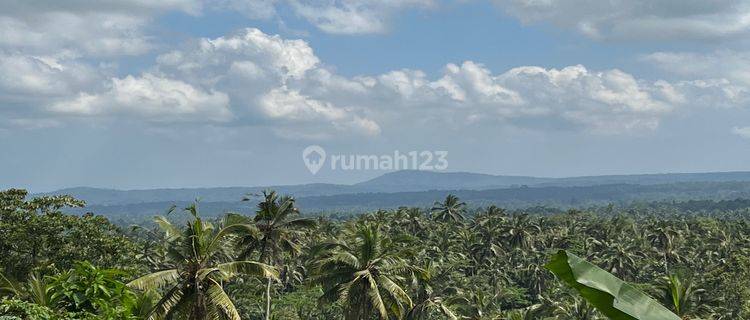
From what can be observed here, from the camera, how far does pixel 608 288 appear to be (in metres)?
5.24

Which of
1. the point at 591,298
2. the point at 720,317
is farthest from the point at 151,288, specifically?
the point at 720,317

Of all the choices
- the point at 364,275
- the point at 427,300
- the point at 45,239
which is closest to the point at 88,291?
the point at 45,239

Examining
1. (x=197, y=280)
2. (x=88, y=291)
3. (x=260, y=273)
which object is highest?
(x=88, y=291)

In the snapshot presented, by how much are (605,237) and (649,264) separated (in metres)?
26.1

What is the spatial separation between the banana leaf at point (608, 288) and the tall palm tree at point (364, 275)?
29630 mm

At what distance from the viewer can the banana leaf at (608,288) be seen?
526cm

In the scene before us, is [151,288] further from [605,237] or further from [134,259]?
[605,237]

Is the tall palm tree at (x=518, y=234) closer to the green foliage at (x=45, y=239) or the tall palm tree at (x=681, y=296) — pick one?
the tall palm tree at (x=681, y=296)

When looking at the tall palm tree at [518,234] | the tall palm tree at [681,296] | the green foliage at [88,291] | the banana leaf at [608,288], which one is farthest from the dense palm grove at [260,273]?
the banana leaf at [608,288]

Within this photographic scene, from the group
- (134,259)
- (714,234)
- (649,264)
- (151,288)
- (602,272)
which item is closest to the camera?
(602,272)

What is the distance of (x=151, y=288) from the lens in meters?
23.5

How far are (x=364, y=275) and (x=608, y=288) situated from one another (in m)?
30.4

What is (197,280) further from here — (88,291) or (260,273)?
(88,291)

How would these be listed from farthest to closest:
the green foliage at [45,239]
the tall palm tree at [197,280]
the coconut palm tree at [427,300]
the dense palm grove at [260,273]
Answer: the coconut palm tree at [427,300]
the green foliage at [45,239]
the tall palm tree at [197,280]
the dense palm grove at [260,273]
